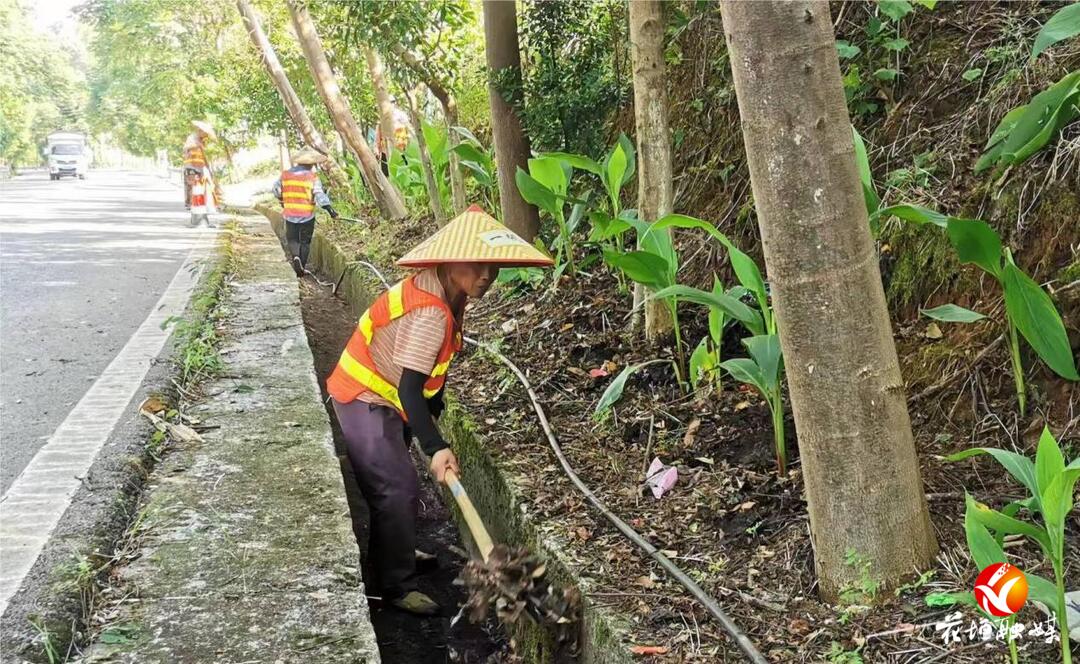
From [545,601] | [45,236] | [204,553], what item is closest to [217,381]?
[204,553]

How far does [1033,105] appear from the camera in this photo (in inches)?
87.7

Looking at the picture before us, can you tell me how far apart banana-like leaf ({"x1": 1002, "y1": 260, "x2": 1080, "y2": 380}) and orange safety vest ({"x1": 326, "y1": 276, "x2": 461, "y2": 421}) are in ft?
5.51

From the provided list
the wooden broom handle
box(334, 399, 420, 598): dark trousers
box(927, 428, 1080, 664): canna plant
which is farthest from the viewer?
box(334, 399, 420, 598): dark trousers

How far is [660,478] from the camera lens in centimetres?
279

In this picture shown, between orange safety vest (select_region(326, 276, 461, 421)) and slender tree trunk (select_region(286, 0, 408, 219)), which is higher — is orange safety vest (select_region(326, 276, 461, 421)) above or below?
below

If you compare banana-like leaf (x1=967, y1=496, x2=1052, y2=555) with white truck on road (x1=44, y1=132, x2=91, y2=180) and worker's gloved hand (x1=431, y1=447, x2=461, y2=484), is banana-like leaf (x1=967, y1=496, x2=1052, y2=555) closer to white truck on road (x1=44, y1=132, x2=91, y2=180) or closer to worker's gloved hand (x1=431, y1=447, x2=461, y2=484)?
worker's gloved hand (x1=431, y1=447, x2=461, y2=484)

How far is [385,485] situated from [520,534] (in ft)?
1.97

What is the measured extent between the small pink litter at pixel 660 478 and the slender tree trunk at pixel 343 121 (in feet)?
23.2

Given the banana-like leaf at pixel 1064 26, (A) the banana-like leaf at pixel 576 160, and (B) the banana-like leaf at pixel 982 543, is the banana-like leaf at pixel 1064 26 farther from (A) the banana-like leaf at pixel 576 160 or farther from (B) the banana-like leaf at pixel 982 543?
(A) the banana-like leaf at pixel 576 160

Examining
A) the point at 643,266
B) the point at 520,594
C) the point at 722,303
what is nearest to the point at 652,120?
the point at 643,266

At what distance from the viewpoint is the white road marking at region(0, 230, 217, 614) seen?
7.48 ft

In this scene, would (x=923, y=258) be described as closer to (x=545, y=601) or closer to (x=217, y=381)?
(x=545, y=601)

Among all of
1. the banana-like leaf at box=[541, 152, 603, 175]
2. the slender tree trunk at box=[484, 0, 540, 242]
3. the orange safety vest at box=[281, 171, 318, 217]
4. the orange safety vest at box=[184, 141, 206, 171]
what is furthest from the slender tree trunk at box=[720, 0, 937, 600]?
the orange safety vest at box=[184, 141, 206, 171]

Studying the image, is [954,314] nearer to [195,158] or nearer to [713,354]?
[713,354]
